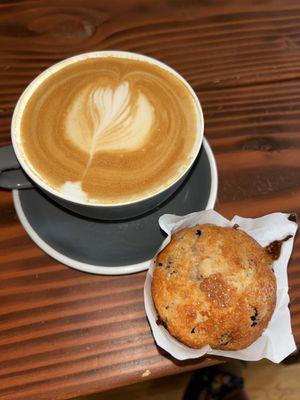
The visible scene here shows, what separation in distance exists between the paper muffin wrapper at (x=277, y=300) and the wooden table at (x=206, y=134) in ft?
0.16

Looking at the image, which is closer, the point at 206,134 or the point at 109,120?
the point at 109,120

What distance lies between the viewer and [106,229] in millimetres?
885

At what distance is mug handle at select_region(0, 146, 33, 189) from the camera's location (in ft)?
2.69

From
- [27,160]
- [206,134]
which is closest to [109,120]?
[27,160]

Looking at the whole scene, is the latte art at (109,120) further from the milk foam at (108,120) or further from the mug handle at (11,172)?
the mug handle at (11,172)

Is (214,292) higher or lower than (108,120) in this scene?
lower

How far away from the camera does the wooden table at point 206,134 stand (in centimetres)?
82

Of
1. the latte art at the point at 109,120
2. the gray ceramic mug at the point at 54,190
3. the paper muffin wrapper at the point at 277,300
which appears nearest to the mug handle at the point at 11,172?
the gray ceramic mug at the point at 54,190

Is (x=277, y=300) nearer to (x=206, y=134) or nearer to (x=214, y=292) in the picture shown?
(x=214, y=292)

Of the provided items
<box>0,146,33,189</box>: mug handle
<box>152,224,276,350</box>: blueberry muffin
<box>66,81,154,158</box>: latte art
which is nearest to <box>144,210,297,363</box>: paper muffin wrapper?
<box>152,224,276,350</box>: blueberry muffin

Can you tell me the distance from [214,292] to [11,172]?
43 cm

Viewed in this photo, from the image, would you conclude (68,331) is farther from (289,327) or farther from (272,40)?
(272,40)

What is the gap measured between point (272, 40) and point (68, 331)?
2.90 feet

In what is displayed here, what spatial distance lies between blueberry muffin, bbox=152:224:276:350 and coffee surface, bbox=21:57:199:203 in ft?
0.46
